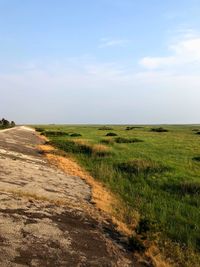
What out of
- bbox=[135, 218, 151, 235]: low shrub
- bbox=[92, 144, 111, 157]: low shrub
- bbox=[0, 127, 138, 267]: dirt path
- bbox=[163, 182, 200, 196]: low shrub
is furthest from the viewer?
bbox=[92, 144, 111, 157]: low shrub

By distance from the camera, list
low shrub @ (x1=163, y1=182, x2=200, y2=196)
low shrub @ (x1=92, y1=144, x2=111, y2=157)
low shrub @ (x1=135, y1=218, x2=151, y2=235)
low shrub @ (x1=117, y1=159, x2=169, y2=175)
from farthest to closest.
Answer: low shrub @ (x1=92, y1=144, x2=111, y2=157) < low shrub @ (x1=117, y1=159, x2=169, y2=175) < low shrub @ (x1=163, y1=182, x2=200, y2=196) < low shrub @ (x1=135, y1=218, x2=151, y2=235)

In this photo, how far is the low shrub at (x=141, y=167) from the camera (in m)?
27.2

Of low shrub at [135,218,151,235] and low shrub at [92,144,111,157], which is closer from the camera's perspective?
low shrub at [135,218,151,235]

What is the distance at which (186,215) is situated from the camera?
1691cm

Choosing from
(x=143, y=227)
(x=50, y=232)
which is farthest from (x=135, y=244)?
(x=50, y=232)

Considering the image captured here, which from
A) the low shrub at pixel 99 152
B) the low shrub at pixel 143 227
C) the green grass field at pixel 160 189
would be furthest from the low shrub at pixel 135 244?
the low shrub at pixel 99 152

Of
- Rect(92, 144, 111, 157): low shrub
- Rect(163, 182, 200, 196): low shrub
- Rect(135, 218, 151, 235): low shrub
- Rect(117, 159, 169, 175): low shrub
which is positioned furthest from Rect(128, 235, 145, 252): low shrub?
Rect(92, 144, 111, 157): low shrub

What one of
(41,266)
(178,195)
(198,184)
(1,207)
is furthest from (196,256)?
(198,184)

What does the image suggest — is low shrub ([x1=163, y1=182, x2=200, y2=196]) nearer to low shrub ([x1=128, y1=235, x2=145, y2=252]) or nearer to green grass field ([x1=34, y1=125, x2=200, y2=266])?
green grass field ([x1=34, y1=125, x2=200, y2=266])

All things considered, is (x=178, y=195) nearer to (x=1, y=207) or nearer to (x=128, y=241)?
(x=128, y=241)

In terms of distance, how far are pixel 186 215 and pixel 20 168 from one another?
9426 millimetres

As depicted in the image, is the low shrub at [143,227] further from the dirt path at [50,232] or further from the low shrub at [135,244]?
the dirt path at [50,232]

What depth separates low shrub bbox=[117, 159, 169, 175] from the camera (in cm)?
2715

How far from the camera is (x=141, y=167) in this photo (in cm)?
2792
